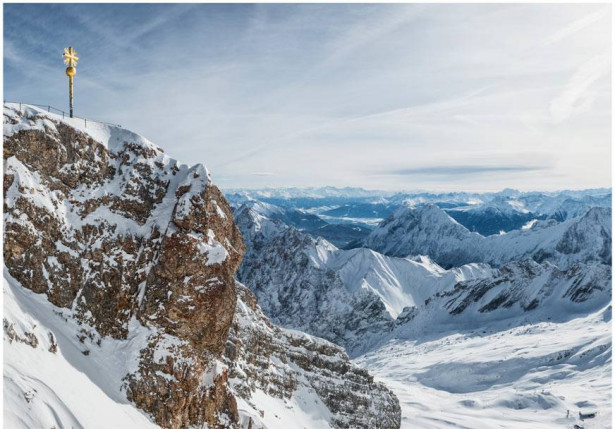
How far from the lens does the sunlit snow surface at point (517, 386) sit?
410 feet

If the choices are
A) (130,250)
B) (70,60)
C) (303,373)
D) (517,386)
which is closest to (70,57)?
(70,60)

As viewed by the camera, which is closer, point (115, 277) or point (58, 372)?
point (58, 372)

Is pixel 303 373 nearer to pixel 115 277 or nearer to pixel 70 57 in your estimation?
pixel 115 277

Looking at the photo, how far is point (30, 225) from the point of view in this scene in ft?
154

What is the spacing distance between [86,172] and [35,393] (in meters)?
27.1

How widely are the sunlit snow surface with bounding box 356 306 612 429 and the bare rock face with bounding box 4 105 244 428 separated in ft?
287

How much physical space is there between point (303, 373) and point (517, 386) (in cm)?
11185

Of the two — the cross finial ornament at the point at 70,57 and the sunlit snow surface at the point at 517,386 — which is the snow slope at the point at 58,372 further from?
the sunlit snow surface at the point at 517,386

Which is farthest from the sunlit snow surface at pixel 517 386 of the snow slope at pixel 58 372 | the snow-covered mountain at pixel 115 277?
the snow slope at pixel 58 372

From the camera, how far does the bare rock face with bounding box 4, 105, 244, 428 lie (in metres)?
47.2

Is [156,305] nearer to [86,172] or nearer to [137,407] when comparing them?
[137,407]

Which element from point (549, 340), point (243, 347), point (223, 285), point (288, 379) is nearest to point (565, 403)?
point (549, 340)

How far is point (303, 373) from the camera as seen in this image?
286 ft

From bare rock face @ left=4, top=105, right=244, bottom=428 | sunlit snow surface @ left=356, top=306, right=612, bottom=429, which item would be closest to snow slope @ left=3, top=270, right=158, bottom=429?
bare rock face @ left=4, top=105, right=244, bottom=428
